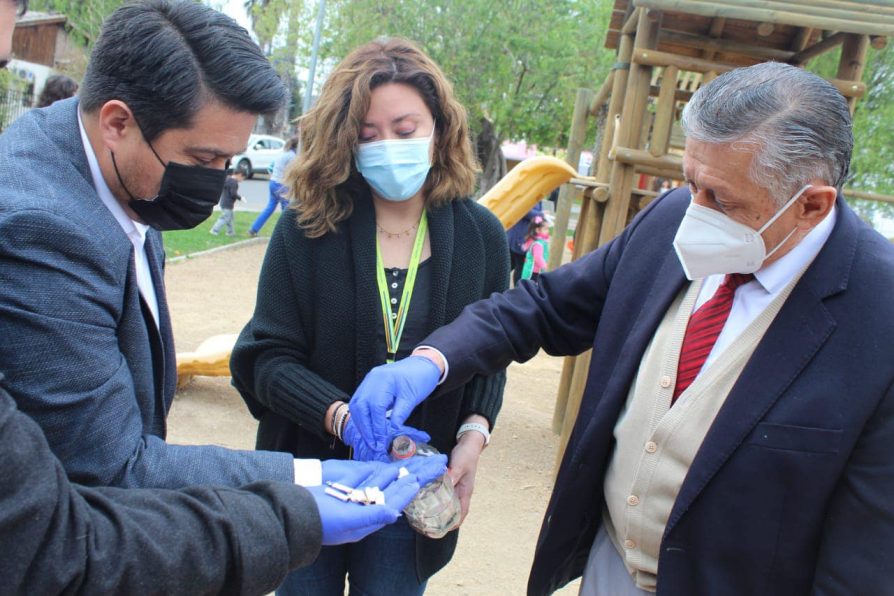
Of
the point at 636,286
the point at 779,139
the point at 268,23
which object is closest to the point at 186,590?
the point at 636,286

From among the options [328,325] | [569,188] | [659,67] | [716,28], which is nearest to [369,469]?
[328,325]

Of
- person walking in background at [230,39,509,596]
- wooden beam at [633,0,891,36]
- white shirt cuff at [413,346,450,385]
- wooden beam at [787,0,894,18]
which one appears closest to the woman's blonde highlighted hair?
person walking in background at [230,39,509,596]

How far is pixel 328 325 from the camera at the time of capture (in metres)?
2.19

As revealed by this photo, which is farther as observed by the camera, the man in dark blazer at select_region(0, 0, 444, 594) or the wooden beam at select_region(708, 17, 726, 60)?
the wooden beam at select_region(708, 17, 726, 60)

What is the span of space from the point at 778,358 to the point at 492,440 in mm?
4237

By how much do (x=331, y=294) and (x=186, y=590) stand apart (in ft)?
3.60

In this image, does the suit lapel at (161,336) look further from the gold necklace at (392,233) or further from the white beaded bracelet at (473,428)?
the white beaded bracelet at (473,428)

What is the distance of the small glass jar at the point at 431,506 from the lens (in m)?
2.07

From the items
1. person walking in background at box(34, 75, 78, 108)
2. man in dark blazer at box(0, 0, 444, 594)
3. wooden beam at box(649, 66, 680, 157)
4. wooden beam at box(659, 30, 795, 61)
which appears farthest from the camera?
wooden beam at box(659, 30, 795, 61)

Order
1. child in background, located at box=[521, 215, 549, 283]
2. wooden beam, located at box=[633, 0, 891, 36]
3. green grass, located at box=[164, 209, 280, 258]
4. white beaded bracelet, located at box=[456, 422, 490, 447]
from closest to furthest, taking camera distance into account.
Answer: white beaded bracelet, located at box=[456, 422, 490, 447]
wooden beam, located at box=[633, 0, 891, 36]
child in background, located at box=[521, 215, 549, 283]
green grass, located at box=[164, 209, 280, 258]

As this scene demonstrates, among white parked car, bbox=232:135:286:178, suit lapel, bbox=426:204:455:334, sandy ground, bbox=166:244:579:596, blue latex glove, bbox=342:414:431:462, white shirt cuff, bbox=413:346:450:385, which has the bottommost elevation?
white parked car, bbox=232:135:286:178

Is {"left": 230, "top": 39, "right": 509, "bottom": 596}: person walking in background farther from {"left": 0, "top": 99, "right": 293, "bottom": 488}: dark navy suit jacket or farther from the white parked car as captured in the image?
the white parked car

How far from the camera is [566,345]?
2275mm

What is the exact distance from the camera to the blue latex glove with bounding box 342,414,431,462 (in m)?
1.97
